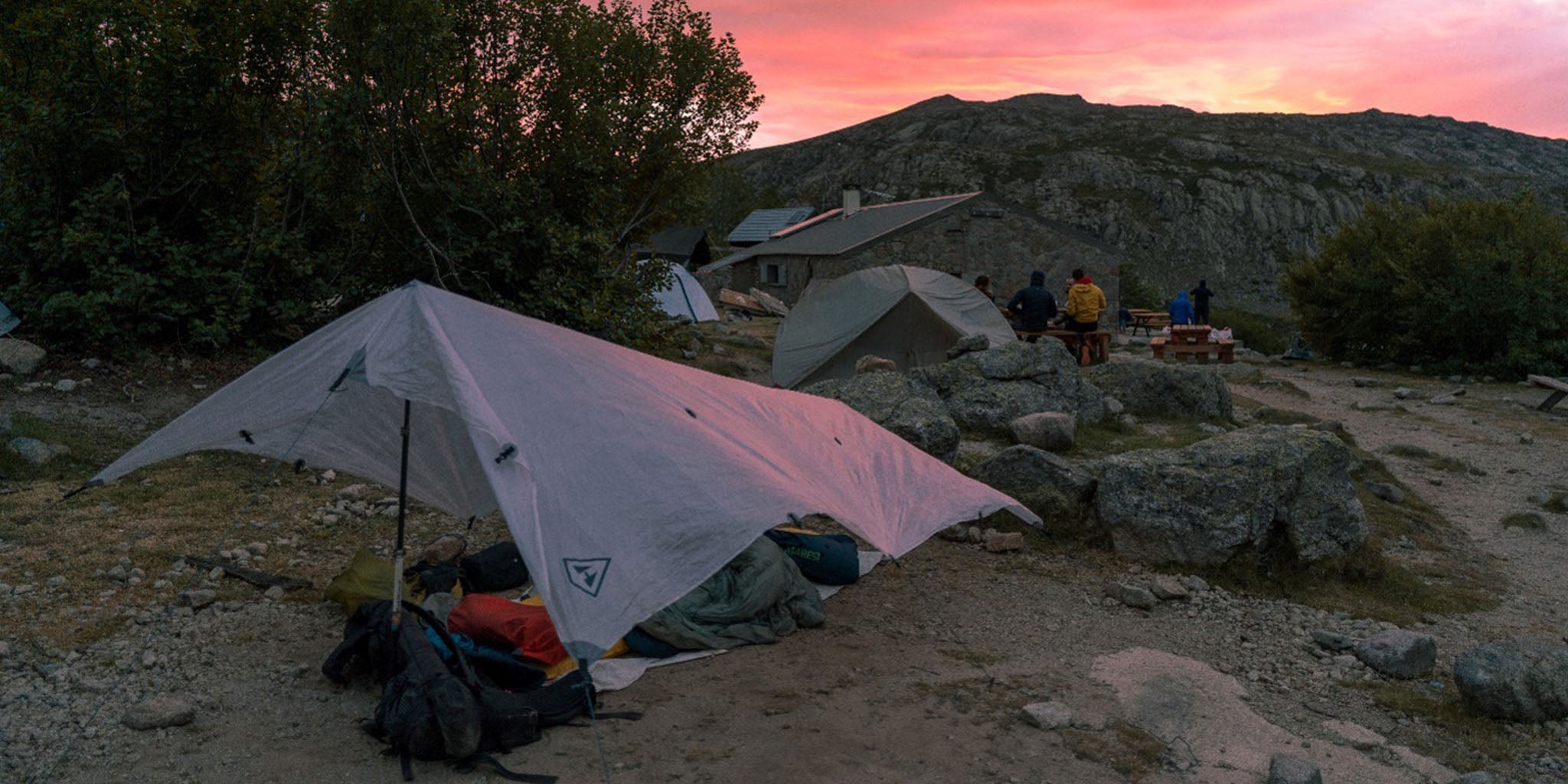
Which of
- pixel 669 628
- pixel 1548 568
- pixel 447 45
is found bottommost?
pixel 1548 568

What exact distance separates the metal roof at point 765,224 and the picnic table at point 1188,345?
112 feet

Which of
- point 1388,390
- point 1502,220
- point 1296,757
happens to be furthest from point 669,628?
point 1502,220

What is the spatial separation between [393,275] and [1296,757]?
44.1ft

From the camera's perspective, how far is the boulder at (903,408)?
1148 cm

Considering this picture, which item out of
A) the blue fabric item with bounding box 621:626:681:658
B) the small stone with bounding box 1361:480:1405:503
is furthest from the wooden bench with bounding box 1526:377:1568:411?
the blue fabric item with bounding box 621:626:681:658

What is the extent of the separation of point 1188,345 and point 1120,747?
20550mm

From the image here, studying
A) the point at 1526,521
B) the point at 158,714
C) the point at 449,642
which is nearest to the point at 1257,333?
the point at 1526,521

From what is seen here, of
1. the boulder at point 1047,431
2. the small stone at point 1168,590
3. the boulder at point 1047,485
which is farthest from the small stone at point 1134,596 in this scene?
the boulder at point 1047,431

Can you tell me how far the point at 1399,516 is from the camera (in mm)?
11562

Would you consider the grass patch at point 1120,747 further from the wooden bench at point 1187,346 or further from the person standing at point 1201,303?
the person standing at point 1201,303

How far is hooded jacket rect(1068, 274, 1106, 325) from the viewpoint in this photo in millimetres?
20344

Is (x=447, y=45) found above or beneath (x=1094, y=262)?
above

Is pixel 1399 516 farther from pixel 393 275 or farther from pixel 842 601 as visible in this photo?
pixel 393 275

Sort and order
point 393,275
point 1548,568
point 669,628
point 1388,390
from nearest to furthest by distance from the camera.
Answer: point 669,628 → point 1548,568 → point 393,275 → point 1388,390
